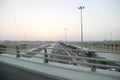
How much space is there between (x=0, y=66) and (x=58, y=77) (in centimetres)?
497

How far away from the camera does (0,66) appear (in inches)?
363

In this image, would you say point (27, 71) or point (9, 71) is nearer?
point (27, 71)

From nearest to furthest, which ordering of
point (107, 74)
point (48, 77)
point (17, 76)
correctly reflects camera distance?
point (107, 74), point (48, 77), point (17, 76)

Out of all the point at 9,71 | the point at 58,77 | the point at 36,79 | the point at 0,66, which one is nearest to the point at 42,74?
the point at 36,79

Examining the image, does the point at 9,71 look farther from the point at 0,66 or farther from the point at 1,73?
the point at 0,66

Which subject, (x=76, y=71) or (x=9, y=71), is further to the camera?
(x=9, y=71)

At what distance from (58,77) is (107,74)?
177 centimetres

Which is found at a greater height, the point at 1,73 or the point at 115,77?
the point at 115,77

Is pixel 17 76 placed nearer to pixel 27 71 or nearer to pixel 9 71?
pixel 27 71

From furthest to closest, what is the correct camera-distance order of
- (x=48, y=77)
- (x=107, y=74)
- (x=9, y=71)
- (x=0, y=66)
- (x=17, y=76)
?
(x=0, y=66) < (x=9, y=71) < (x=17, y=76) < (x=48, y=77) < (x=107, y=74)

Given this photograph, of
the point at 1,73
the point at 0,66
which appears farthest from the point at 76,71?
the point at 0,66

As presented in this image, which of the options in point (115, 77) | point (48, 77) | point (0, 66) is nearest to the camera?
point (115, 77)

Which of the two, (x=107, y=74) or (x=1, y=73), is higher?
(x=107, y=74)

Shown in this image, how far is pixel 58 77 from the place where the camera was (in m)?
5.70
